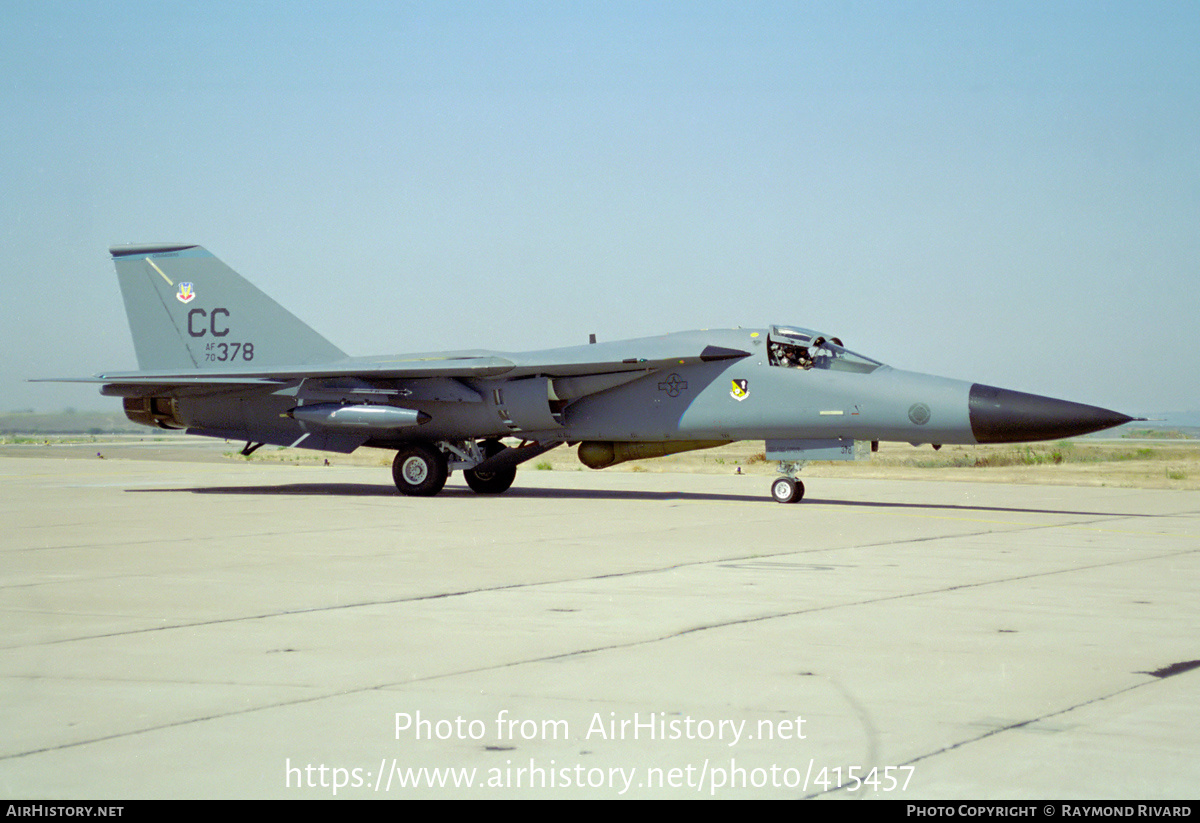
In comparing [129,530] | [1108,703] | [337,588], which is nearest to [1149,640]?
[1108,703]

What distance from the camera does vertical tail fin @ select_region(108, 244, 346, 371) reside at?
754 inches

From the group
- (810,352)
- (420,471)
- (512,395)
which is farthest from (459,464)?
(810,352)

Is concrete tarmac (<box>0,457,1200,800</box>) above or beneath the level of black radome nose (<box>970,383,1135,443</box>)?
beneath

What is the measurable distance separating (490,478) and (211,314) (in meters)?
5.90

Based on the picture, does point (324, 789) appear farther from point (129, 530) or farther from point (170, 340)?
point (170, 340)

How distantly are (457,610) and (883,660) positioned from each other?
265 cm

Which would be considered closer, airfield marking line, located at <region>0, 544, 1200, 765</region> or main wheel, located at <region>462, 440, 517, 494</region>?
airfield marking line, located at <region>0, 544, 1200, 765</region>

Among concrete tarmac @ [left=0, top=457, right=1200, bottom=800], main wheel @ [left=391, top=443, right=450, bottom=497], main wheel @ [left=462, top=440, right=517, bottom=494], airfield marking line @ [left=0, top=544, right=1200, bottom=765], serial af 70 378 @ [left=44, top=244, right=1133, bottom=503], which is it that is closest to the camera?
concrete tarmac @ [left=0, top=457, right=1200, bottom=800]

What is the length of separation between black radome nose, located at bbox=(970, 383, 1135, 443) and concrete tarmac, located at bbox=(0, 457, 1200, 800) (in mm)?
2043

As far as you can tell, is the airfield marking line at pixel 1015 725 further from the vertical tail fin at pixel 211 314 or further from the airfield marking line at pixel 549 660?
the vertical tail fin at pixel 211 314

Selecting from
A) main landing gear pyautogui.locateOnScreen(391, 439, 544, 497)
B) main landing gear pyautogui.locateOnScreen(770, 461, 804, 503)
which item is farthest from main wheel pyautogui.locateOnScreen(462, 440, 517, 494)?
main landing gear pyautogui.locateOnScreen(770, 461, 804, 503)

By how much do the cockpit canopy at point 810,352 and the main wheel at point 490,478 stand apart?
17.8 ft

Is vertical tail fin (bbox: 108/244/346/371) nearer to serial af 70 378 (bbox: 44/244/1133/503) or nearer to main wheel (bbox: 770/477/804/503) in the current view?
serial af 70 378 (bbox: 44/244/1133/503)

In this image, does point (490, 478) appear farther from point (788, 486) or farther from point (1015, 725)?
point (1015, 725)
